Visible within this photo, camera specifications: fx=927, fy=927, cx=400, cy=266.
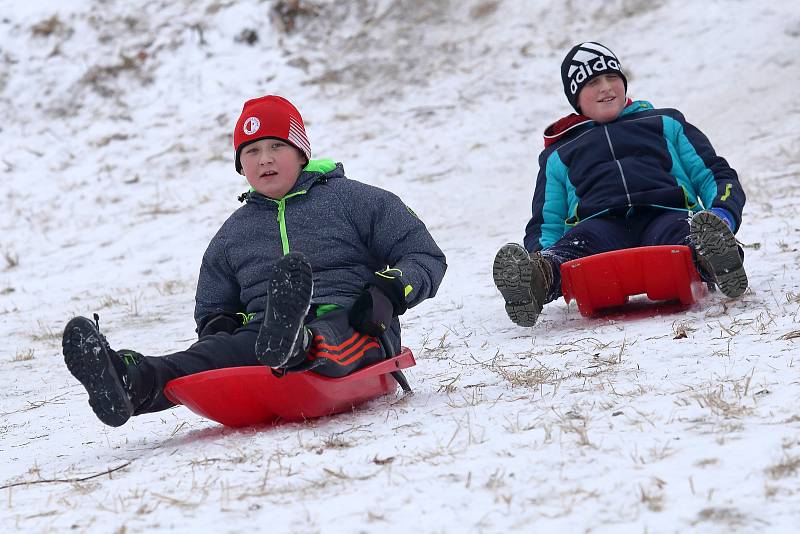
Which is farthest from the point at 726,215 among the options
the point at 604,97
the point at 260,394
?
the point at 260,394

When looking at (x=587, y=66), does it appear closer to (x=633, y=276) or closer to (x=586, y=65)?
→ (x=586, y=65)

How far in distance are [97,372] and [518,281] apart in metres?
1.82

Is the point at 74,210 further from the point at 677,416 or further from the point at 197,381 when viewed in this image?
the point at 677,416

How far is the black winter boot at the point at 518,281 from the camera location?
3.80 m

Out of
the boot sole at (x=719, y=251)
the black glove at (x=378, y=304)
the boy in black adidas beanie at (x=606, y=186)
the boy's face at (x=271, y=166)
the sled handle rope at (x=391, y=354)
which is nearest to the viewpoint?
the black glove at (x=378, y=304)

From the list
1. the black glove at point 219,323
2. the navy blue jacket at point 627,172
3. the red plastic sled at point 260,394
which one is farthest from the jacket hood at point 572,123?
the red plastic sled at point 260,394

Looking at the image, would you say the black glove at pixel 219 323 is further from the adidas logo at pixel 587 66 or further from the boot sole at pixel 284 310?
the adidas logo at pixel 587 66

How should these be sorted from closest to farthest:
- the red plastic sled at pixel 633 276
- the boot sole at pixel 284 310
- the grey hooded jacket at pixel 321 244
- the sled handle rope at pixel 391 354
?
the boot sole at pixel 284 310
the sled handle rope at pixel 391 354
the grey hooded jacket at pixel 321 244
the red plastic sled at pixel 633 276

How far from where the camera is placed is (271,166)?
335 centimetres

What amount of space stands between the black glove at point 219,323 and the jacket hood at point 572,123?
6.67ft

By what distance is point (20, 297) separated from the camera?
7492 mm

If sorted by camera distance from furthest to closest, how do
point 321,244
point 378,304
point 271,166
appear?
point 271,166 → point 321,244 → point 378,304

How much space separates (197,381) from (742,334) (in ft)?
5.92

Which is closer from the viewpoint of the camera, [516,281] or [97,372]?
[97,372]
